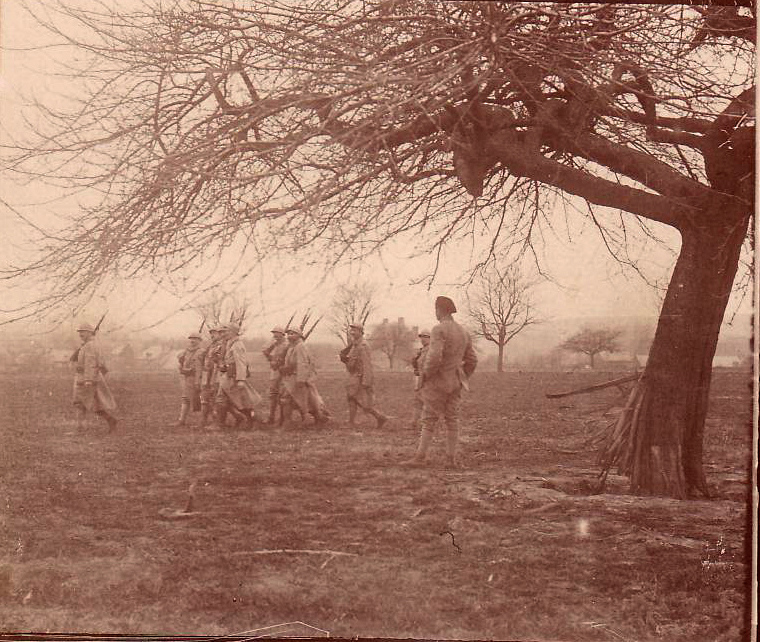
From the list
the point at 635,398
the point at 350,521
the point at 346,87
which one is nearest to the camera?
the point at 346,87

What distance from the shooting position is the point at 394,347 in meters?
3.61

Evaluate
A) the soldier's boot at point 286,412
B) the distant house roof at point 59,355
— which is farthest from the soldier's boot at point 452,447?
the distant house roof at point 59,355

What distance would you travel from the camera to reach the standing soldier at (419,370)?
3580mm

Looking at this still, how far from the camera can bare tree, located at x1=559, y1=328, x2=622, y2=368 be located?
3627 millimetres

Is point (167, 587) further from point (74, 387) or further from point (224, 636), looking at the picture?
point (74, 387)

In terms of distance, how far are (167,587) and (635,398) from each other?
9.16 ft

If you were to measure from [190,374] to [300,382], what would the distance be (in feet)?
2.01

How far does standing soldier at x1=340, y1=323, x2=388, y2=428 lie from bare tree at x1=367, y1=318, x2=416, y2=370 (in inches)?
3.0

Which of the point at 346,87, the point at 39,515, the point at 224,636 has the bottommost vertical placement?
the point at 224,636

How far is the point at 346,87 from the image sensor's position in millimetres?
3258

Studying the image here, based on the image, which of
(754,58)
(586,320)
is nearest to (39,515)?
(586,320)

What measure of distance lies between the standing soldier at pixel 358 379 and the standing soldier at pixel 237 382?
21.3 inches

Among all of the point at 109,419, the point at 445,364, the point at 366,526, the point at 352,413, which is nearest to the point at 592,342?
the point at 445,364

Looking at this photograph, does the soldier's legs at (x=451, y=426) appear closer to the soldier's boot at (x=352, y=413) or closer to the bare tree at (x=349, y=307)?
the soldier's boot at (x=352, y=413)
